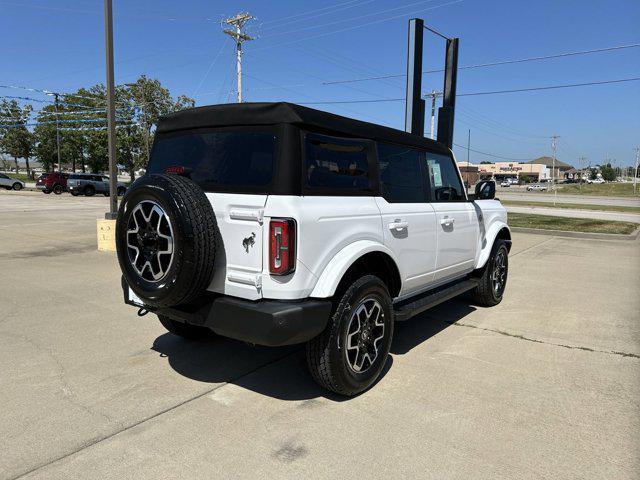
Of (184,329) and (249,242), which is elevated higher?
(249,242)

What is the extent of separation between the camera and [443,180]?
474cm

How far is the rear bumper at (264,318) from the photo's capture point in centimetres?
272

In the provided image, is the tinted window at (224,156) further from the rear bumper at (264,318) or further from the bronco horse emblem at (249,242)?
the rear bumper at (264,318)

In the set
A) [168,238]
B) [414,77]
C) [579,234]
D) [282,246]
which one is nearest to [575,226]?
[579,234]

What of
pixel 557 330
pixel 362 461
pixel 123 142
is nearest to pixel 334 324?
pixel 362 461

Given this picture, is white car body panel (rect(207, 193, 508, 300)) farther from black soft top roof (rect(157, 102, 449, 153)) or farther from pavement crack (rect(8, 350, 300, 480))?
pavement crack (rect(8, 350, 300, 480))

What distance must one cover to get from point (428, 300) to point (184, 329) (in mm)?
2261

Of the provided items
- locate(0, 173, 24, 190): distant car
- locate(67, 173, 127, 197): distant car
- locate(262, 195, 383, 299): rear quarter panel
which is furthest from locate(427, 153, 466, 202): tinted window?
locate(0, 173, 24, 190): distant car

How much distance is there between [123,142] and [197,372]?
48719 mm

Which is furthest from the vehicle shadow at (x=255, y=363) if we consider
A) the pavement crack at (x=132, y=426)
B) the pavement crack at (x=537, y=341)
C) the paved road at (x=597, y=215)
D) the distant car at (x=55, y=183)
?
the distant car at (x=55, y=183)

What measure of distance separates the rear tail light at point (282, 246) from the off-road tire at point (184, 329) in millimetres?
1745

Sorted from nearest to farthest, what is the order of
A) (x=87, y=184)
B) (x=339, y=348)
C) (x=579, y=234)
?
(x=339, y=348)
(x=579, y=234)
(x=87, y=184)

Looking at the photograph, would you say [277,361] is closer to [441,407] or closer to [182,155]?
[441,407]

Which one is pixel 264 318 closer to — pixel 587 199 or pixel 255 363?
pixel 255 363
